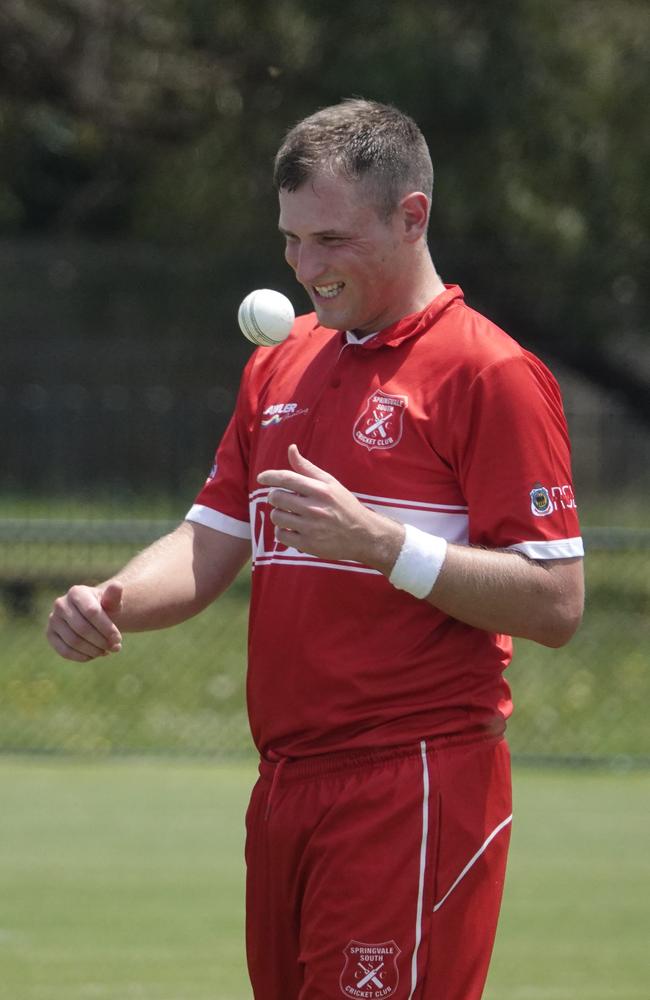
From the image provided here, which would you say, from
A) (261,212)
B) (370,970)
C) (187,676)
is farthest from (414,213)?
(261,212)

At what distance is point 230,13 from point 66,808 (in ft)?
39.6

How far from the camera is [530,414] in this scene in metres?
3.58

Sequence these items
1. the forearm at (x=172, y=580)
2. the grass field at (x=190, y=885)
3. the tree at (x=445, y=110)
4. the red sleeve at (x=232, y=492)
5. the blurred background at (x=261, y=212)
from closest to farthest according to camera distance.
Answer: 1. the forearm at (x=172, y=580)
2. the red sleeve at (x=232, y=492)
3. the grass field at (x=190, y=885)
4. the blurred background at (x=261, y=212)
5. the tree at (x=445, y=110)

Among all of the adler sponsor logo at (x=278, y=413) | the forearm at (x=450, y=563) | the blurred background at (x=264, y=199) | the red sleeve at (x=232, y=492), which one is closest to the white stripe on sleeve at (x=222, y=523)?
the red sleeve at (x=232, y=492)

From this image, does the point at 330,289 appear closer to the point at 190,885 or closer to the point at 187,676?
the point at 190,885

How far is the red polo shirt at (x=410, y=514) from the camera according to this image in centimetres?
359

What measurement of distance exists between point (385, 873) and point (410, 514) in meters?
0.78

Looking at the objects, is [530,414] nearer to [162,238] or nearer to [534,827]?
[534,827]

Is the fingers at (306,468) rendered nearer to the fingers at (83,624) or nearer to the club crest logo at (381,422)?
the club crest logo at (381,422)

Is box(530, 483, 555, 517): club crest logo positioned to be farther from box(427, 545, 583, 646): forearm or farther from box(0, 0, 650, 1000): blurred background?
box(0, 0, 650, 1000): blurred background

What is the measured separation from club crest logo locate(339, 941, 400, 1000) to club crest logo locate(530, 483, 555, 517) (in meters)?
0.97

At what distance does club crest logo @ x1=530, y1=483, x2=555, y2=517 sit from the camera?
358cm

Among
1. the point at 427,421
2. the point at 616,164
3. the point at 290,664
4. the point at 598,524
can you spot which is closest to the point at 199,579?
the point at 290,664

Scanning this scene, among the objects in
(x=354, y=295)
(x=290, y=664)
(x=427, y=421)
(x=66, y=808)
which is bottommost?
(x=66, y=808)
